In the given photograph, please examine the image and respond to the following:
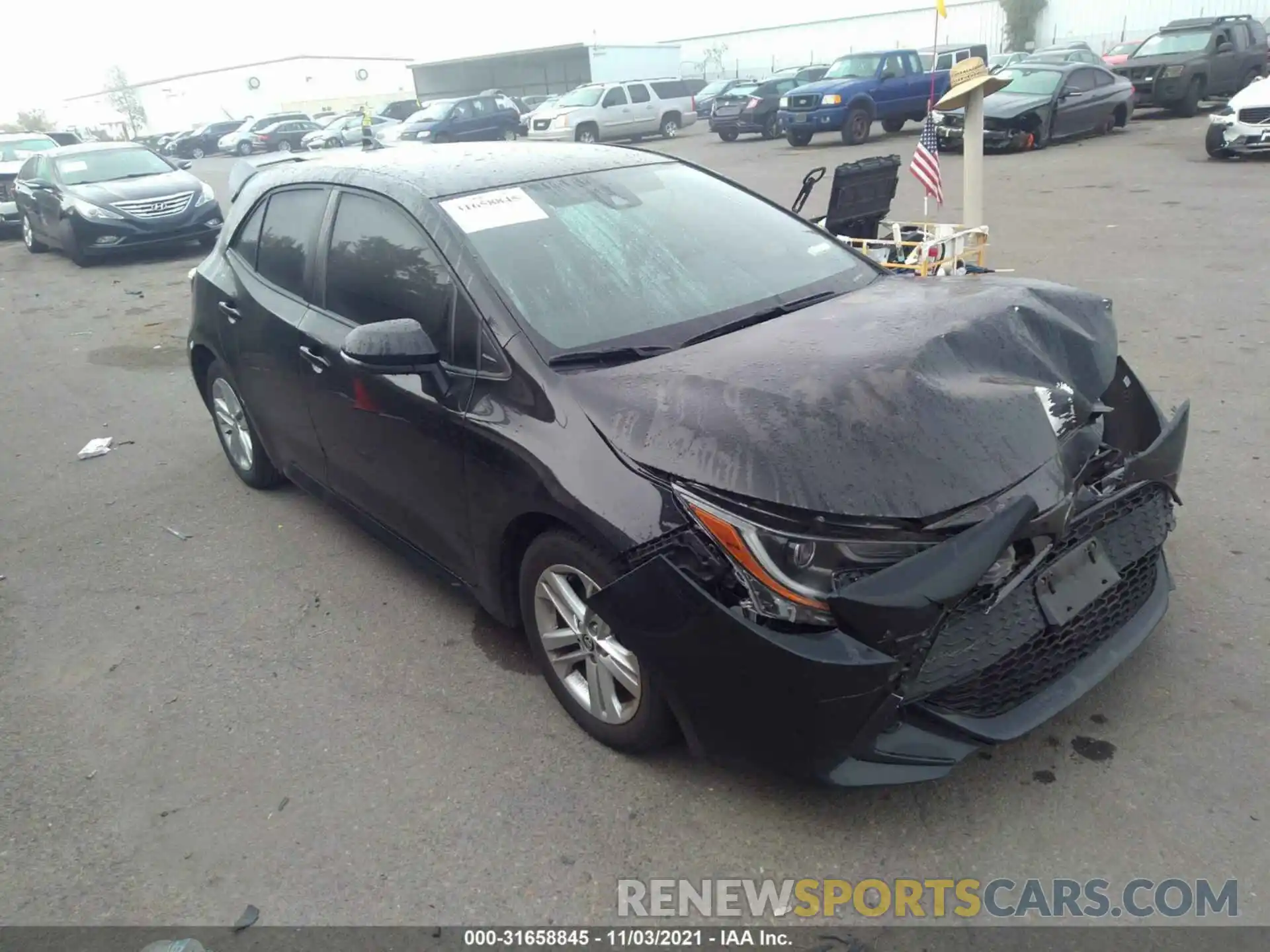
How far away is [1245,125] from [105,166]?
53.9 feet

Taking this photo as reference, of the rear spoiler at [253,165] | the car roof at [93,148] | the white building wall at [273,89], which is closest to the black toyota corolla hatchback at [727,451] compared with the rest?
the rear spoiler at [253,165]

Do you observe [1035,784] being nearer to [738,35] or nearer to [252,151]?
[252,151]

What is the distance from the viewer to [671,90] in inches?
1195

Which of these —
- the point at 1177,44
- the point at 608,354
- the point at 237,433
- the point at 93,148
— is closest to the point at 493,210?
the point at 608,354

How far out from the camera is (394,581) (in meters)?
4.28

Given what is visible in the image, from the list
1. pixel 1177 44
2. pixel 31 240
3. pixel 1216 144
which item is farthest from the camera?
pixel 1177 44

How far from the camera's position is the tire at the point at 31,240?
1485cm

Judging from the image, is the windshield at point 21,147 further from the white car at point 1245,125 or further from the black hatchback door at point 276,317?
the white car at point 1245,125

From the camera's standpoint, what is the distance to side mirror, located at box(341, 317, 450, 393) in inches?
123

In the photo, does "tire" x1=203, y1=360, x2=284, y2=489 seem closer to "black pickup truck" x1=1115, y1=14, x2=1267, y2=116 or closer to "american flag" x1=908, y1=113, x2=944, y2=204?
"american flag" x1=908, y1=113, x2=944, y2=204

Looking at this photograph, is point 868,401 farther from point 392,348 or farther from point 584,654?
point 392,348

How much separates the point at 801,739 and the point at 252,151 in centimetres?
4420

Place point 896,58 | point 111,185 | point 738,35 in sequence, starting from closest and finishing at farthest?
1. point 111,185
2. point 896,58
3. point 738,35

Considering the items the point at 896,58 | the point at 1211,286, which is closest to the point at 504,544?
the point at 1211,286
